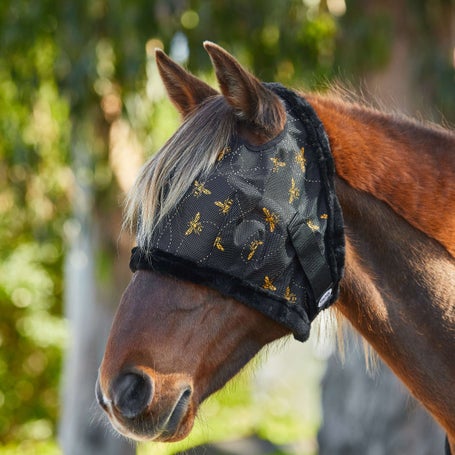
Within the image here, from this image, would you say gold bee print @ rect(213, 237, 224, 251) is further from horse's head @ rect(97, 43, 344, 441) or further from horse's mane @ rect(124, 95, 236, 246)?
horse's mane @ rect(124, 95, 236, 246)

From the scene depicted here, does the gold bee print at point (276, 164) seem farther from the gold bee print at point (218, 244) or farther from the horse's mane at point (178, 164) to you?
the gold bee print at point (218, 244)

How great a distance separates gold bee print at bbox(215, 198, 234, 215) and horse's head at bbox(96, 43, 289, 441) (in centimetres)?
11

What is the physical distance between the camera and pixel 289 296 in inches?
89.7

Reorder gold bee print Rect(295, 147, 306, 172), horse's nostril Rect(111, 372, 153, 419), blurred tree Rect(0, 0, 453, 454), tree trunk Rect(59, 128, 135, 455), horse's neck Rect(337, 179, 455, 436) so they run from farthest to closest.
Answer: tree trunk Rect(59, 128, 135, 455) < blurred tree Rect(0, 0, 453, 454) < horse's neck Rect(337, 179, 455, 436) < gold bee print Rect(295, 147, 306, 172) < horse's nostril Rect(111, 372, 153, 419)

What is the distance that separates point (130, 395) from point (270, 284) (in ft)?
1.63

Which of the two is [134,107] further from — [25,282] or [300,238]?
[25,282]

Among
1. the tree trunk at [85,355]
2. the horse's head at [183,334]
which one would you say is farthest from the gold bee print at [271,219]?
the tree trunk at [85,355]

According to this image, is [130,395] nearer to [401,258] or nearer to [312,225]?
[312,225]

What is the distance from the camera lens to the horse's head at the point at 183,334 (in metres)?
2.09

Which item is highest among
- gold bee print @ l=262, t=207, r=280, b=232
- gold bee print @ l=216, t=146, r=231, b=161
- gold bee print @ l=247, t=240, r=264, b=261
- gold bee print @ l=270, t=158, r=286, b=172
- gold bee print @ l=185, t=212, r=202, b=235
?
gold bee print @ l=216, t=146, r=231, b=161

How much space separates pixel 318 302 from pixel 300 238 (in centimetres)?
20

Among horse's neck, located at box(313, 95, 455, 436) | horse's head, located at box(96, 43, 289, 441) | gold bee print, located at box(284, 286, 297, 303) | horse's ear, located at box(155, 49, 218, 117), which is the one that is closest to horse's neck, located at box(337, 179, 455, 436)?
horse's neck, located at box(313, 95, 455, 436)

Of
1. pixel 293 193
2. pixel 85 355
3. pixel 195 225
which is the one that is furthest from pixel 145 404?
pixel 85 355

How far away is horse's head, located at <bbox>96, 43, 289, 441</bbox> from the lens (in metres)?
Answer: 2.09
